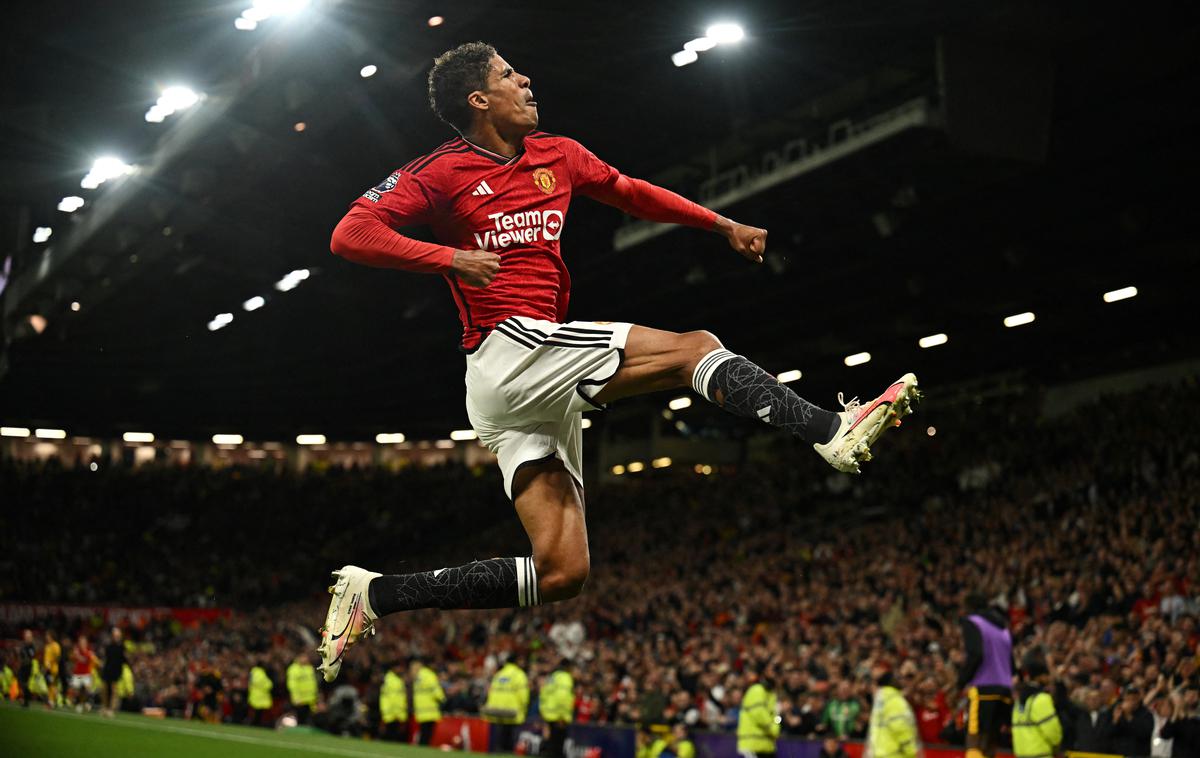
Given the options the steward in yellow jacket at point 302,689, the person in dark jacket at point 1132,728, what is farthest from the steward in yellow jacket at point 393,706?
the person in dark jacket at point 1132,728

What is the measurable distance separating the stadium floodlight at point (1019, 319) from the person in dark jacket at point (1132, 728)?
1762cm

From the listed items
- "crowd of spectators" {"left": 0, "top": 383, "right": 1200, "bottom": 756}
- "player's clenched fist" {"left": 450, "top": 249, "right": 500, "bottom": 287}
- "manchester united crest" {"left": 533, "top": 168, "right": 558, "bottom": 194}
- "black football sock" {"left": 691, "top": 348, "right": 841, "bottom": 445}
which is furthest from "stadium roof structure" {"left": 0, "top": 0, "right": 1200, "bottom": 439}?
"black football sock" {"left": 691, "top": 348, "right": 841, "bottom": 445}

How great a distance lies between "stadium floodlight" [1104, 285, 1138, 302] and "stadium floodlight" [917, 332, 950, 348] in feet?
14.8

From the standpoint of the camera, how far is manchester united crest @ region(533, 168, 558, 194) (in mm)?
5434

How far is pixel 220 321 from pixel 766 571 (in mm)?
15121

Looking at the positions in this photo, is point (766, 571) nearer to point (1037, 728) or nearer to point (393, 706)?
point (393, 706)

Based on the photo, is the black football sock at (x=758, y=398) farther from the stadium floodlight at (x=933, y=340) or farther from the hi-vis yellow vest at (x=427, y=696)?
the stadium floodlight at (x=933, y=340)

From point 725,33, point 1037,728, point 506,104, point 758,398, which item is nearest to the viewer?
point 758,398

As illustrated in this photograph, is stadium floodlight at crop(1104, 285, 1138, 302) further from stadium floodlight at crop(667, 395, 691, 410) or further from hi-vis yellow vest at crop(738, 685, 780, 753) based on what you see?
hi-vis yellow vest at crop(738, 685, 780, 753)

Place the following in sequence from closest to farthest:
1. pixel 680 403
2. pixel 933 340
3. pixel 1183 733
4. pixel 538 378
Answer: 1. pixel 538 378
2. pixel 1183 733
3. pixel 933 340
4. pixel 680 403

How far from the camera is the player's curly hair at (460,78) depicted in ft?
17.9

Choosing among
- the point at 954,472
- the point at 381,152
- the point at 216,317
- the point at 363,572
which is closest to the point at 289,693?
the point at 216,317

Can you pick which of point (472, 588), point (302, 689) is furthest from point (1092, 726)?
point (302, 689)

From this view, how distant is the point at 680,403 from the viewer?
41812 mm
